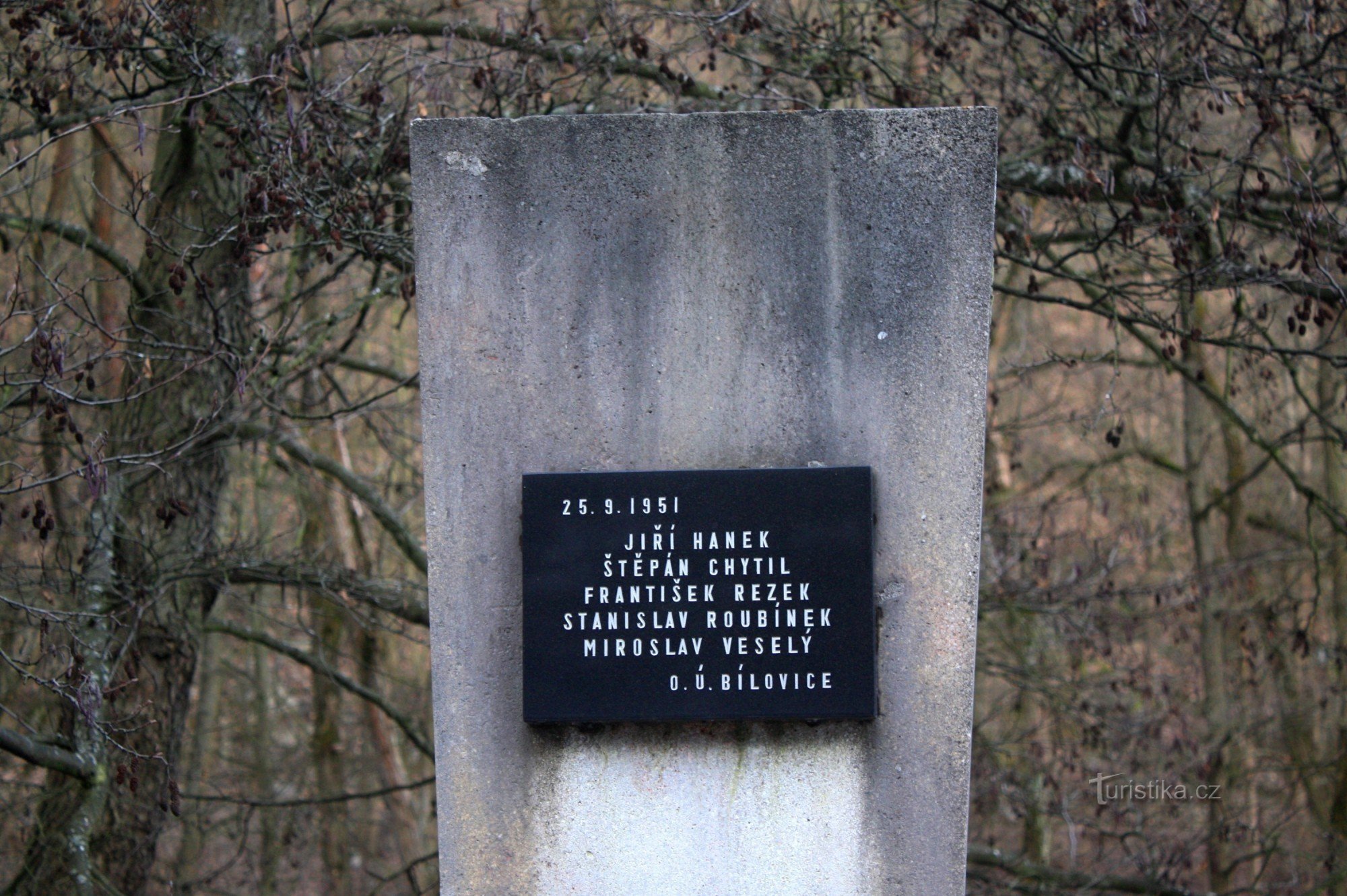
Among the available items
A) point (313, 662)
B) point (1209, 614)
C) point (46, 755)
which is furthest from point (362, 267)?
point (1209, 614)

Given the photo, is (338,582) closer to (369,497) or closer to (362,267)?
(369,497)

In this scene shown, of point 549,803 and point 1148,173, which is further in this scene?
point 1148,173

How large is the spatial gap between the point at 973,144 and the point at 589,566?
1.39 metres

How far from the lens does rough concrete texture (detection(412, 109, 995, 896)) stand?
308 cm

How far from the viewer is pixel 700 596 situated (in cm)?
306

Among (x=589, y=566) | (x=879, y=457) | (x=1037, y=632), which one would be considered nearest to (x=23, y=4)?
(x=589, y=566)

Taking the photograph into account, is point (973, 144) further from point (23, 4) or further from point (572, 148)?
point (23, 4)

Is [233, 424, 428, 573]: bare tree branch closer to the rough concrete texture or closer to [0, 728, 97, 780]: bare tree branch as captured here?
[0, 728, 97, 780]: bare tree branch

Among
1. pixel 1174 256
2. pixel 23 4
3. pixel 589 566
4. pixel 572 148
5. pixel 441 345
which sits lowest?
pixel 589 566

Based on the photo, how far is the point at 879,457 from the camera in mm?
3109

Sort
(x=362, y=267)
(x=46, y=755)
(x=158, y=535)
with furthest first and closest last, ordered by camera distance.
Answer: (x=362, y=267), (x=158, y=535), (x=46, y=755)

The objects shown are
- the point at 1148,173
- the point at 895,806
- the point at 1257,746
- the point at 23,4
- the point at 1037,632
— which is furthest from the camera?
the point at 1257,746

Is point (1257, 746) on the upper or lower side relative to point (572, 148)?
lower

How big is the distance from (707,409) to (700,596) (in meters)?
0.46
